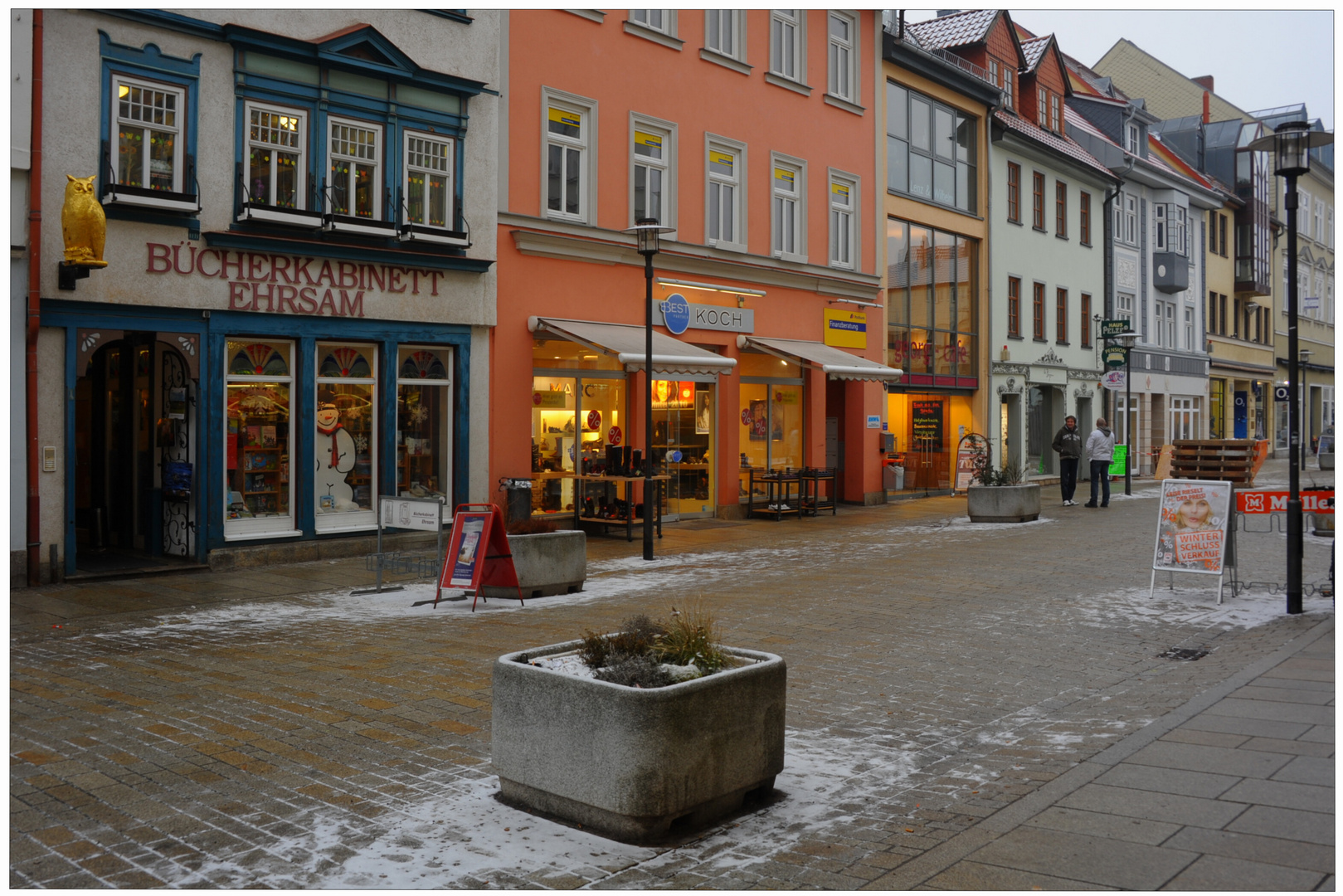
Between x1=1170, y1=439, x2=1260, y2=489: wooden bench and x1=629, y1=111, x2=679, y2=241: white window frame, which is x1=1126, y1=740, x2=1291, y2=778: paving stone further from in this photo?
x1=1170, y1=439, x2=1260, y2=489: wooden bench

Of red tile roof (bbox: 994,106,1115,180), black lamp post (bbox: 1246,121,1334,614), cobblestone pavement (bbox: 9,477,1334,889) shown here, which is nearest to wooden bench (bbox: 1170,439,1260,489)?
red tile roof (bbox: 994,106,1115,180)

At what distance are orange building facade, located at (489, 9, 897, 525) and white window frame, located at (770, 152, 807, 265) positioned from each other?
0.04 metres

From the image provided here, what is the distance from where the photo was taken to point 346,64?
1493 cm

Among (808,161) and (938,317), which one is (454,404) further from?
(938,317)

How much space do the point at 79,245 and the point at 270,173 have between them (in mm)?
3147

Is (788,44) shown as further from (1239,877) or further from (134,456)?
(1239,877)

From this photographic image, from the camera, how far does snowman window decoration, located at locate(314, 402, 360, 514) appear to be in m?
15.1

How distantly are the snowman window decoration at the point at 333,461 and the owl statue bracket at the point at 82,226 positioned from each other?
3.84 m

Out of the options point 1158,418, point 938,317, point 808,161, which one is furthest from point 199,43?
point 1158,418

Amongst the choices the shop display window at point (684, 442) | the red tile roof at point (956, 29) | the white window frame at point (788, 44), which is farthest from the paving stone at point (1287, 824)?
the red tile roof at point (956, 29)

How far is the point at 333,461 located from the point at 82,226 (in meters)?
4.58

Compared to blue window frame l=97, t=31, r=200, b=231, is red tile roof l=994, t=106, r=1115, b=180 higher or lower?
higher

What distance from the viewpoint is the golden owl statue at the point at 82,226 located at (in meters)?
11.7

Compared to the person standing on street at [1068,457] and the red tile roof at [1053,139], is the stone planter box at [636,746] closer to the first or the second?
the person standing on street at [1068,457]
